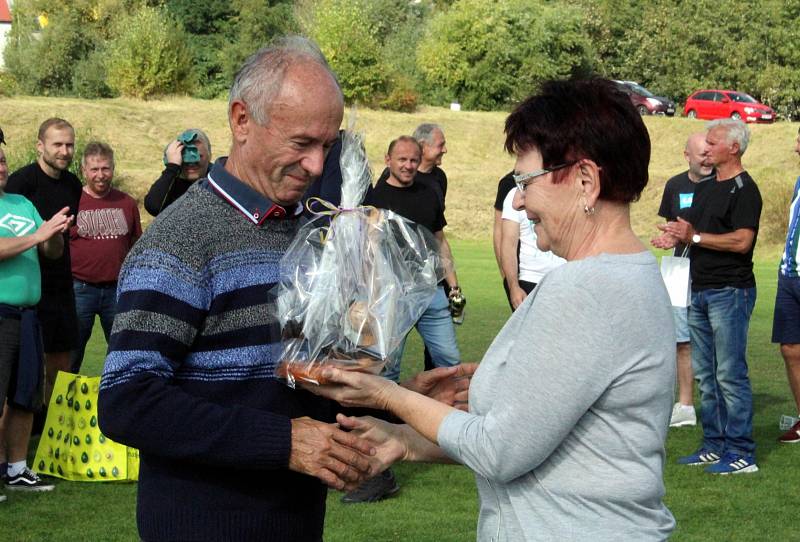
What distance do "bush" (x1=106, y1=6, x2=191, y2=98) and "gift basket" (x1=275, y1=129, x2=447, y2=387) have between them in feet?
159

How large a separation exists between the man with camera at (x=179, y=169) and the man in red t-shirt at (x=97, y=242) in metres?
1.58

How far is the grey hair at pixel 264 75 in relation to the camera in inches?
116

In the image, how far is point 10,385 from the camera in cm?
755

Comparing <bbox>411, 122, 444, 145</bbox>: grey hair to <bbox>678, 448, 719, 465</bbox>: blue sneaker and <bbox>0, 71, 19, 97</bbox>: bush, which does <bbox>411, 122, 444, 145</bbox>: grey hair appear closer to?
<bbox>678, 448, 719, 465</bbox>: blue sneaker

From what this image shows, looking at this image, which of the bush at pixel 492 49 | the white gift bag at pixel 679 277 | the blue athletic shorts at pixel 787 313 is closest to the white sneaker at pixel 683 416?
the blue athletic shorts at pixel 787 313

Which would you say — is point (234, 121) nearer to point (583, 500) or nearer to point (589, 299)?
point (589, 299)

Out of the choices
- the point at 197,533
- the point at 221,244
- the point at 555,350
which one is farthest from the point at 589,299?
the point at 197,533

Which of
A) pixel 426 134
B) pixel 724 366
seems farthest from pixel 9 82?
pixel 724 366

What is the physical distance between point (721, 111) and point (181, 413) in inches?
2071

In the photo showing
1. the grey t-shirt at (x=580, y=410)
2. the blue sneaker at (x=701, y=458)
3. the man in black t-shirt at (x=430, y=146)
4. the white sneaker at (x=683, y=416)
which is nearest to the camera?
the grey t-shirt at (x=580, y=410)

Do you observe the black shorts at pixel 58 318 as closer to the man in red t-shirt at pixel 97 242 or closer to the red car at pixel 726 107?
the man in red t-shirt at pixel 97 242

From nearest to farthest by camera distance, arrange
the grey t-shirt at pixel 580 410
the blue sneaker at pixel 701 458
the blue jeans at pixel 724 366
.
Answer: the grey t-shirt at pixel 580 410 → the blue jeans at pixel 724 366 → the blue sneaker at pixel 701 458

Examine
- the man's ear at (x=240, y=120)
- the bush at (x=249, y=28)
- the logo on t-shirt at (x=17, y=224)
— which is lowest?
the logo on t-shirt at (x=17, y=224)

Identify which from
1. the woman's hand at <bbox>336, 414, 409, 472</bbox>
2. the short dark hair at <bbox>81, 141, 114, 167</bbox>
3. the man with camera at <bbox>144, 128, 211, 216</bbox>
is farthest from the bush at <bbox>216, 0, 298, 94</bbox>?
the woman's hand at <bbox>336, 414, 409, 472</bbox>
